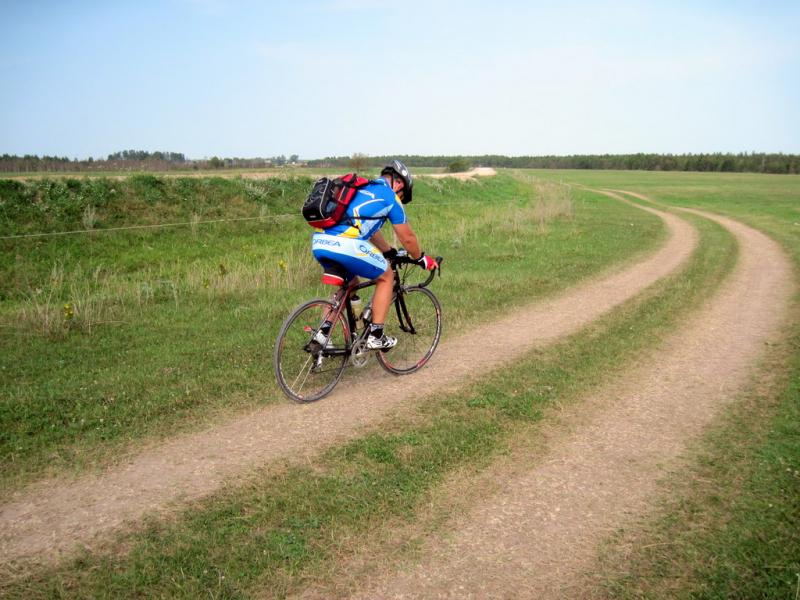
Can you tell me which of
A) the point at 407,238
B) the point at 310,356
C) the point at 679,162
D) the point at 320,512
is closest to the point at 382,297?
the point at 407,238

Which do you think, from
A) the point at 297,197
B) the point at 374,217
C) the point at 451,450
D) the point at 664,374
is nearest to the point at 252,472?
the point at 451,450

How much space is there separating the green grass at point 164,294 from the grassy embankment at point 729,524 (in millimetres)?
3796

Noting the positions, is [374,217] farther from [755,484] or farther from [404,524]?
[755,484]

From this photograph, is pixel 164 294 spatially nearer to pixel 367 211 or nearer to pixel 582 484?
pixel 367 211

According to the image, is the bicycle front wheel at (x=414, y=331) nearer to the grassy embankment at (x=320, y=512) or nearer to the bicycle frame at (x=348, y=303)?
the bicycle frame at (x=348, y=303)

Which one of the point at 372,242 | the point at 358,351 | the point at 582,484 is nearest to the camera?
the point at 582,484

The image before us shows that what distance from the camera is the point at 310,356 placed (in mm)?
5969

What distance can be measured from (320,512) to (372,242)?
304 cm

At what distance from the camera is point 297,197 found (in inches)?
1078

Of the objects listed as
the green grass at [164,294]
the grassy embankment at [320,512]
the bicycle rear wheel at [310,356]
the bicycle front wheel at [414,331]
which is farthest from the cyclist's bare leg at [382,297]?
the green grass at [164,294]

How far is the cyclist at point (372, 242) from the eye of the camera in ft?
18.1

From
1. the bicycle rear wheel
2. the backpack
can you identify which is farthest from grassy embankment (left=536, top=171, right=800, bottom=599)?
the backpack

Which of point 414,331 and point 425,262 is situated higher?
point 425,262

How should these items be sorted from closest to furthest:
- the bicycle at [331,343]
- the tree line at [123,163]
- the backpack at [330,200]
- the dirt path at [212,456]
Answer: the dirt path at [212,456] < the backpack at [330,200] < the bicycle at [331,343] < the tree line at [123,163]
